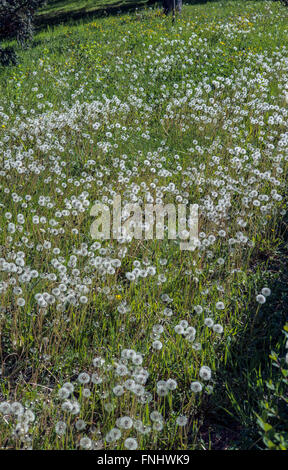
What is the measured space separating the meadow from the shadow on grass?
12mm

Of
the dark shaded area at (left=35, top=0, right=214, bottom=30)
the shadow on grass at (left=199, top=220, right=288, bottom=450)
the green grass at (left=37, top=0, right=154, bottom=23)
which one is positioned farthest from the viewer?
the green grass at (left=37, top=0, right=154, bottom=23)

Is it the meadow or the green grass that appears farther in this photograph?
the green grass

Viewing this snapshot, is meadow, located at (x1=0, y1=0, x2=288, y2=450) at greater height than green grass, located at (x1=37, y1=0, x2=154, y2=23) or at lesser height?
lesser

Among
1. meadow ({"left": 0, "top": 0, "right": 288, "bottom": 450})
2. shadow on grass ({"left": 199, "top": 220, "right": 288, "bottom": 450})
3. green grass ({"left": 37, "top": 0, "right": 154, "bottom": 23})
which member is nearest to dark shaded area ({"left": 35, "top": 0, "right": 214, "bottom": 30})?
green grass ({"left": 37, "top": 0, "right": 154, "bottom": 23})

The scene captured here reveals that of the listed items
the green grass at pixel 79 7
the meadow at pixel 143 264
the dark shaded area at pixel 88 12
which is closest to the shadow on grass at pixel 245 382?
the meadow at pixel 143 264

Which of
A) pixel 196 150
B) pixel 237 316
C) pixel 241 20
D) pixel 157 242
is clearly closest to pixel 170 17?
pixel 241 20

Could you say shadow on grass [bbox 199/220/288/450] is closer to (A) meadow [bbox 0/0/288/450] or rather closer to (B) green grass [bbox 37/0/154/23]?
(A) meadow [bbox 0/0/288/450]

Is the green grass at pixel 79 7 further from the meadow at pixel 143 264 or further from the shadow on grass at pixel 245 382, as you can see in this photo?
the shadow on grass at pixel 245 382

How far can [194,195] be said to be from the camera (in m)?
4.97

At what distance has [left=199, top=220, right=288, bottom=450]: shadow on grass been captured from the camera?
2.55m

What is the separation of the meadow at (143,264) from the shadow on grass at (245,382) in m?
0.01

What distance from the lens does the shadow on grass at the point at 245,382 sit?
2549 mm

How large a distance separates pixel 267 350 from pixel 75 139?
159 inches
